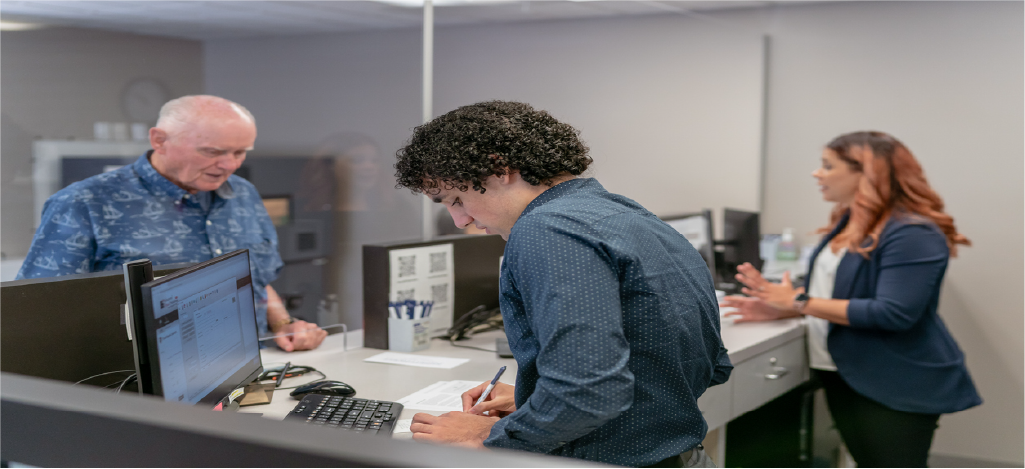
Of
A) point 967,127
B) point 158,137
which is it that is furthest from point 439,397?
point 967,127

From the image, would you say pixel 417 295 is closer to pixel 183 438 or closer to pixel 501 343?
pixel 501 343

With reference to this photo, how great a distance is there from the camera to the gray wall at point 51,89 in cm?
290

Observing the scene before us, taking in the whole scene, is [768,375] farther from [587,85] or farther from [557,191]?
[587,85]

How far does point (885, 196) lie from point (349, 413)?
1.71 metres

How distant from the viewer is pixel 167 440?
60cm

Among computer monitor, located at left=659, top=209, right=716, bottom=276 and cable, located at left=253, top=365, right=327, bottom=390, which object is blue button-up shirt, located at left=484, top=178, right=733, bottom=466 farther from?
computer monitor, located at left=659, top=209, right=716, bottom=276

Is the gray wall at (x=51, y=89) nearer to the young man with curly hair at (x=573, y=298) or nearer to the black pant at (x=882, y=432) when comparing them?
the young man with curly hair at (x=573, y=298)

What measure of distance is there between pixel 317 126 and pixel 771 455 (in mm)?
3123

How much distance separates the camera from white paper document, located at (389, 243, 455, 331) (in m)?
2.21

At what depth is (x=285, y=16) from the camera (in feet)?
13.2

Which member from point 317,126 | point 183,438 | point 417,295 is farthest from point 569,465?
point 317,126

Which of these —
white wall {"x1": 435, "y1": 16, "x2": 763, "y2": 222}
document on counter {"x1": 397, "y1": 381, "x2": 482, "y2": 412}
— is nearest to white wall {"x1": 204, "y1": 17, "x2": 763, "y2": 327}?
white wall {"x1": 435, "y1": 16, "x2": 763, "y2": 222}

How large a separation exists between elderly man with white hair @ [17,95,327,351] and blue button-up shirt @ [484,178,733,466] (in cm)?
117

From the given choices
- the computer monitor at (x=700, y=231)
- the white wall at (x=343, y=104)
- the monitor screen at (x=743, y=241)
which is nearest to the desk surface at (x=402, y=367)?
the computer monitor at (x=700, y=231)
